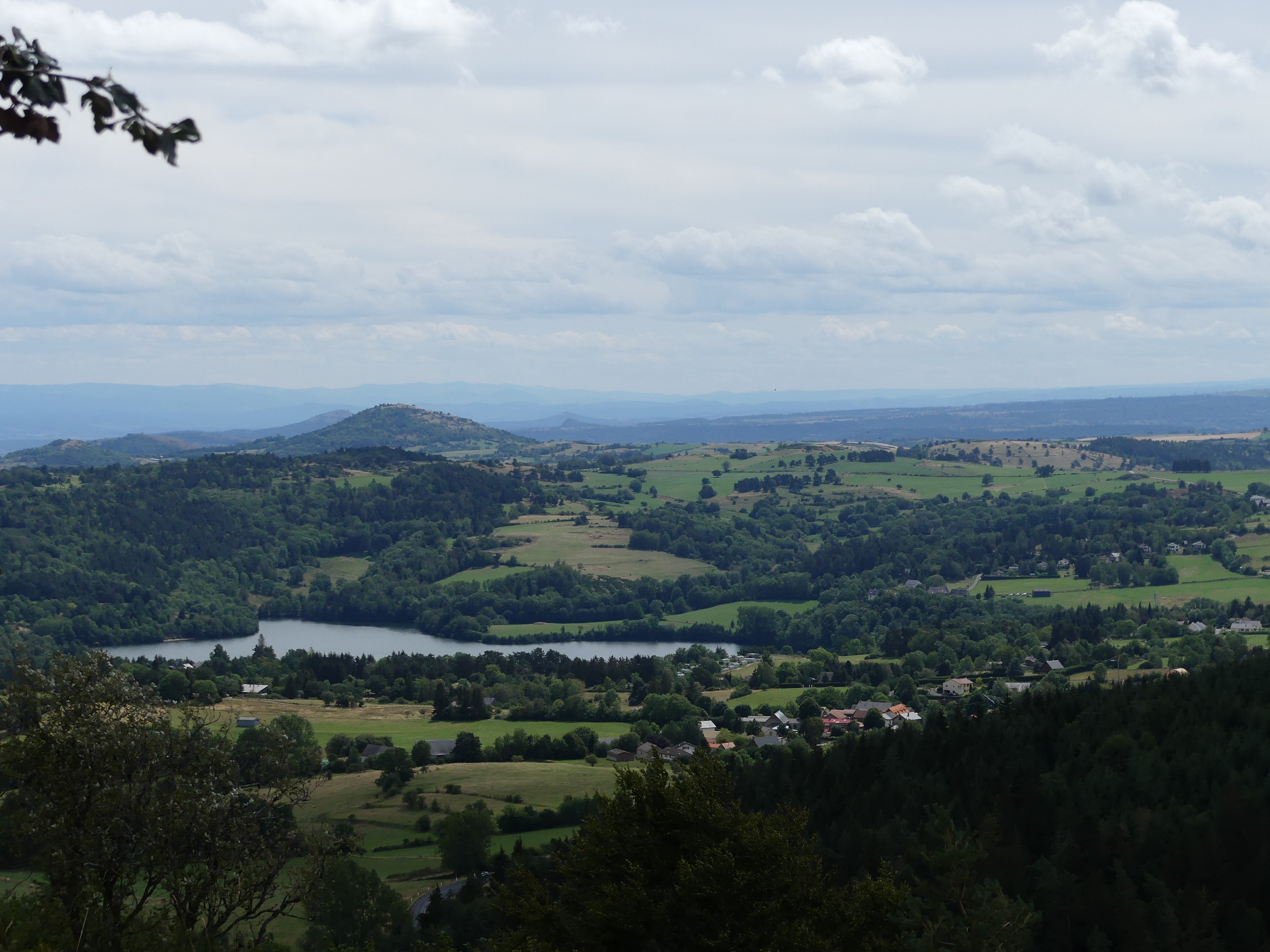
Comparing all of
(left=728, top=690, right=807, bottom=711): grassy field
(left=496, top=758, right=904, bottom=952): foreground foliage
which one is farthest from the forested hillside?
(left=728, top=690, right=807, bottom=711): grassy field

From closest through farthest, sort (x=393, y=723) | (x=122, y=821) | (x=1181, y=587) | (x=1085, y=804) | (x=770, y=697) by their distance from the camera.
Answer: (x=122, y=821), (x=1085, y=804), (x=393, y=723), (x=770, y=697), (x=1181, y=587)

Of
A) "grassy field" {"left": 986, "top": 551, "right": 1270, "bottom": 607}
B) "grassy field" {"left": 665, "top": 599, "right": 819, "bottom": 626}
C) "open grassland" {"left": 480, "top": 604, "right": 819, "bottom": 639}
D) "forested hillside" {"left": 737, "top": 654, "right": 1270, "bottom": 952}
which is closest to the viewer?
"forested hillside" {"left": 737, "top": 654, "right": 1270, "bottom": 952}

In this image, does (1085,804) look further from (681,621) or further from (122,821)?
(681,621)

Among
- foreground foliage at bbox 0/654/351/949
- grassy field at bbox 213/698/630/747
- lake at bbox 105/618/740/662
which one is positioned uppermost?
foreground foliage at bbox 0/654/351/949

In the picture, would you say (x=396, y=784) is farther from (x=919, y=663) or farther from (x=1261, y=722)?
(x=919, y=663)

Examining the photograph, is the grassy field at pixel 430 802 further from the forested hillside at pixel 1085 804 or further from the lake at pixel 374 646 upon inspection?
the lake at pixel 374 646

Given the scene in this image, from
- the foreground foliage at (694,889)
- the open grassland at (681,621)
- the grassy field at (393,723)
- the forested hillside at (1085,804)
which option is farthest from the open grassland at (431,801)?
the open grassland at (681,621)

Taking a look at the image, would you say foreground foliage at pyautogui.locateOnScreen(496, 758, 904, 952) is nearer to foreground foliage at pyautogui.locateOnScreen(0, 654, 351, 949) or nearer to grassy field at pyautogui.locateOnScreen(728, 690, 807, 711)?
foreground foliage at pyautogui.locateOnScreen(0, 654, 351, 949)

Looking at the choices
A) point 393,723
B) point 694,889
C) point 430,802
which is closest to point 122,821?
point 694,889
